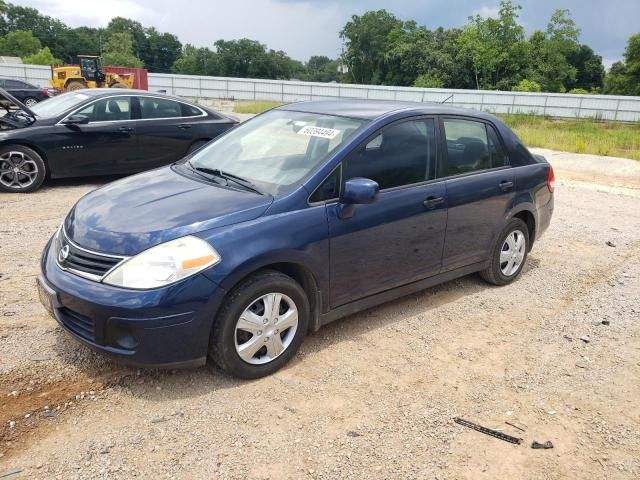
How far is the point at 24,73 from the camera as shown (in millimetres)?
35312

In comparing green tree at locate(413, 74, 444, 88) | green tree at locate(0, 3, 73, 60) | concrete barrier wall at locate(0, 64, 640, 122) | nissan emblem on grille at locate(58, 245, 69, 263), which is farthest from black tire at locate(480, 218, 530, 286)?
green tree at locate(0, 3, 73, 60)

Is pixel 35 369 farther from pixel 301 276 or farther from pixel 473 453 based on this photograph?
pixel 473 453

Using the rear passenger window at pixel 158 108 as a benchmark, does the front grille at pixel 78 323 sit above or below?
below

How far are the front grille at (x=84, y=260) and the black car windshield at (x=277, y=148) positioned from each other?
3.60 ft

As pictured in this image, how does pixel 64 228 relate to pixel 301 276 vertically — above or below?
above

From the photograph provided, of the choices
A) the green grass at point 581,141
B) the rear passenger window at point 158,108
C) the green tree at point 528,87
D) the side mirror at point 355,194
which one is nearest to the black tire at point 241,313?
the side mirror at point 355,194

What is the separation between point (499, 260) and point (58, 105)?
7.07 meters

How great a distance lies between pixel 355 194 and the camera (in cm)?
363

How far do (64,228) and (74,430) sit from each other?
1325 mm

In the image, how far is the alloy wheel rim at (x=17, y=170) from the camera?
790cm

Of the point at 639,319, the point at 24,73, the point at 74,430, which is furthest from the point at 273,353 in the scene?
the point at 24,73

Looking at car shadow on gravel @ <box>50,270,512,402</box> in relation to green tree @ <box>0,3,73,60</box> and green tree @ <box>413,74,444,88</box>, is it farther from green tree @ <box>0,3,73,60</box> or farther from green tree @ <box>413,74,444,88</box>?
green tree @ <box>0,3,73,60</box>

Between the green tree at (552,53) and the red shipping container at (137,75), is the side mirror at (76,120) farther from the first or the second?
the green tree at (552,53)

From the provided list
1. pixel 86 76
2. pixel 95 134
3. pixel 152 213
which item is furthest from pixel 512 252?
pixel 86 76
